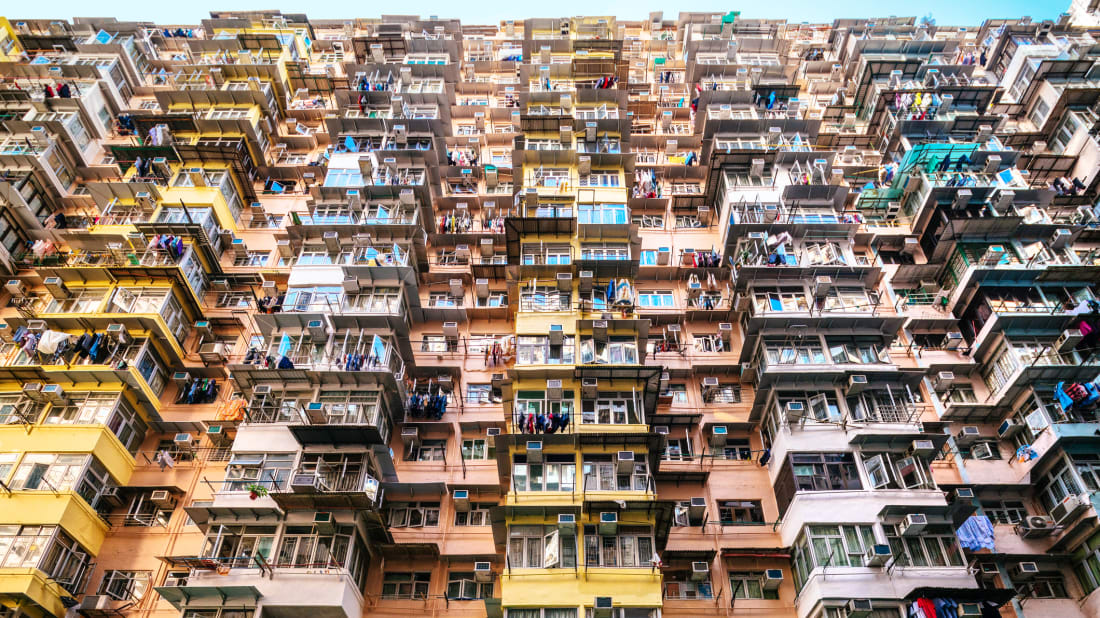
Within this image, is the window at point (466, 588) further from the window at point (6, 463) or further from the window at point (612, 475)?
the window at point (6, 463)

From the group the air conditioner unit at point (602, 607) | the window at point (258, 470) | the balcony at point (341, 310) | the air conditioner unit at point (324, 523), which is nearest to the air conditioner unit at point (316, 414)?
the window at point (258, 470)

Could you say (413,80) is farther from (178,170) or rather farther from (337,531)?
(337,531)

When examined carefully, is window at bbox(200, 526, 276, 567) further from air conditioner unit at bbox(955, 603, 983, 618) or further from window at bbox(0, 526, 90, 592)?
air conditioner unit at bbox(955, 603, 983, 618)

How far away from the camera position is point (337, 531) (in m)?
27.5

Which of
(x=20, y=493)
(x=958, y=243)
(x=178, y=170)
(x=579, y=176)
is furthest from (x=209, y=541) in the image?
(x=958, y=243)

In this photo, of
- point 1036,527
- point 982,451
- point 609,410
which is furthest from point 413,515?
point 1036,527

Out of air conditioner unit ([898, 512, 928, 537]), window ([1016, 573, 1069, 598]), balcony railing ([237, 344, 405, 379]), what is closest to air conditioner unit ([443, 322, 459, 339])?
balcony railing ([237, 344, 405, 379])

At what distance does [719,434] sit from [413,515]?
1447 cm

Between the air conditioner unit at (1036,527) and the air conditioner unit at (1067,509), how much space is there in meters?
0.31

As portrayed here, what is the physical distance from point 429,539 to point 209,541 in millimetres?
8794

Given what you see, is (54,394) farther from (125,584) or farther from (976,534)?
(976,534)

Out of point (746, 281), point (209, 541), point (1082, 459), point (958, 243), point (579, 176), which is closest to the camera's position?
point (209, 541)

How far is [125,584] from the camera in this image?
95.6 ft

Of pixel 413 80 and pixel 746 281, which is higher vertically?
pixel 413 80
